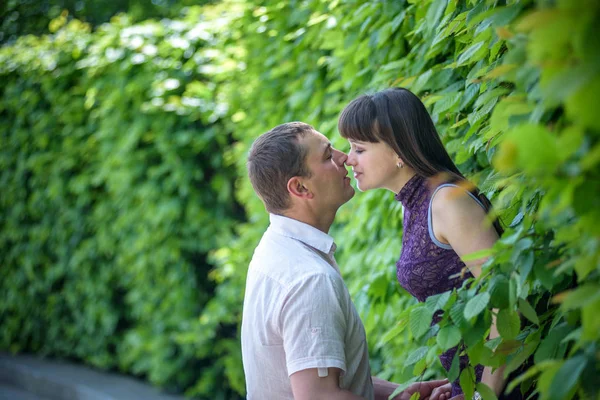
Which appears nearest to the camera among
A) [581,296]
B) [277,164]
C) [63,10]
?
[581,296]

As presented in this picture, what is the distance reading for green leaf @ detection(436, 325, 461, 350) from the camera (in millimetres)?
1498

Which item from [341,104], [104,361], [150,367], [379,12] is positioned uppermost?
[379,12]

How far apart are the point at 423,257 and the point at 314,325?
423 mm

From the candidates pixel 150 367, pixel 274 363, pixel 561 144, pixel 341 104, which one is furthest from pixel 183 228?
pixel 561 144

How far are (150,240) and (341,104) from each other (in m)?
2.92

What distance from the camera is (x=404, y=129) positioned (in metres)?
2.18

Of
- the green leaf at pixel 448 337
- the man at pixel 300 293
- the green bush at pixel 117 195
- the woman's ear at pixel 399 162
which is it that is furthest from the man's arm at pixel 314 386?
the green bush at pixel 117 195

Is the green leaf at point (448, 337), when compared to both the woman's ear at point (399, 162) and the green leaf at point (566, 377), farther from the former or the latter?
the woman's ear at point (399, 162)

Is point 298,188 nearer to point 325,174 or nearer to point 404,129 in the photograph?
point 325,174

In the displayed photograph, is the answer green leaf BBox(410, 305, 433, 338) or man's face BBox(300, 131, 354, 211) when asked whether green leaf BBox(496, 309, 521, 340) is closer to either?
green leaf BBox(410, 305, 433, 338)

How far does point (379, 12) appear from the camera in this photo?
2.89m

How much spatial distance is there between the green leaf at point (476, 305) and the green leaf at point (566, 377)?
1.05 ft

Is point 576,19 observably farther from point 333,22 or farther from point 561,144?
point 333,22

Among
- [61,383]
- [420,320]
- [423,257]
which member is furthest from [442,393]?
[61,383]
